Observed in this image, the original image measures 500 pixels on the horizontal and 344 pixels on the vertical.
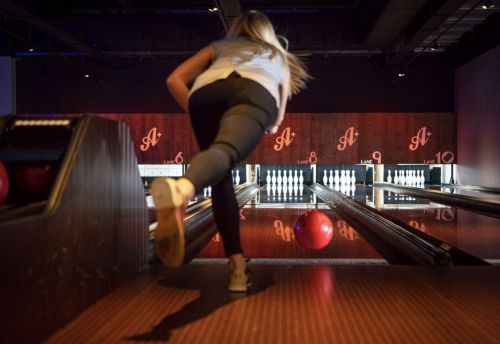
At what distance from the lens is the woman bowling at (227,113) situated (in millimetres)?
861

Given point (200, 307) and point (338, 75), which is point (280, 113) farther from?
point (338, 75)

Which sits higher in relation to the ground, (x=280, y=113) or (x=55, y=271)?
(x=280, y=113)

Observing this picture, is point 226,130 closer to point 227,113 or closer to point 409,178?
point 227,113

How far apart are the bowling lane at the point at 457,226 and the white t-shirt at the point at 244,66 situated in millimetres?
1336

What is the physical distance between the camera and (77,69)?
27.8 feet

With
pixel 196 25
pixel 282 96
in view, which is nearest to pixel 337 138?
pixel 196 25

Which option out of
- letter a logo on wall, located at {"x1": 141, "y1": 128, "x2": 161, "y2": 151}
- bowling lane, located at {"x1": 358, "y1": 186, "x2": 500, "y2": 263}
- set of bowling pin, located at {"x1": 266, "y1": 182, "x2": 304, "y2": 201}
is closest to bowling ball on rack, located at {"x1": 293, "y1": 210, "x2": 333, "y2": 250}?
bowling lane, located at {"x1": 358, "y1": 186, "x2": 500, "y2": 263}

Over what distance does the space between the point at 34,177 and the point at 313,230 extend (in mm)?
1204

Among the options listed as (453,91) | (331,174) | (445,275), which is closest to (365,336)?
(445,275)

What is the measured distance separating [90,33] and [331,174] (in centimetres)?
487

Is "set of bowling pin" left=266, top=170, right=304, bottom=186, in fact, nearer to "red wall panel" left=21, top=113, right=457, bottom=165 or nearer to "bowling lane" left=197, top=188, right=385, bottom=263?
"red wall panel" left=21, top=113, right=457, bottom=165

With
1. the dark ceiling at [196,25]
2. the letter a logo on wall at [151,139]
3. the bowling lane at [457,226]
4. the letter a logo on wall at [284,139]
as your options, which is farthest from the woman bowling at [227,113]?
the letter a logo on wall at [151,139]

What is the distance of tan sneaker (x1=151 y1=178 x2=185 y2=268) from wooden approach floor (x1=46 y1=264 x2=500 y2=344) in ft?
0.64

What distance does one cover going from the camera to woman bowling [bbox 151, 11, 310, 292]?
2.83 feet
